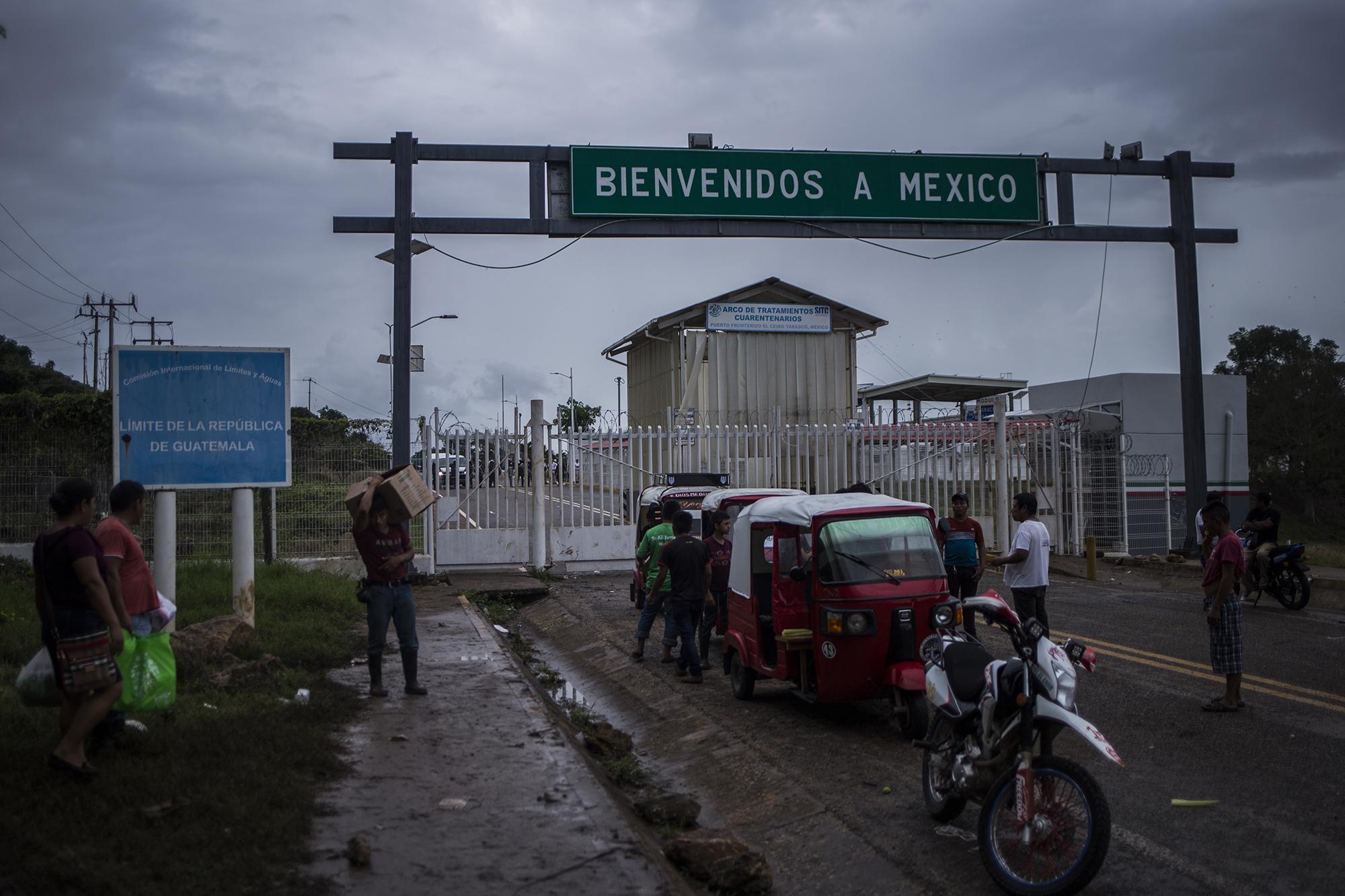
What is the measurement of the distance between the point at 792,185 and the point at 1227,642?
8.87 metres

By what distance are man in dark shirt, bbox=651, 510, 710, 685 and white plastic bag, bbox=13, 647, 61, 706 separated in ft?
18.4

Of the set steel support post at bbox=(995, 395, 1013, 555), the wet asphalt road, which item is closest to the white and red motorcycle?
the wet asphalt road

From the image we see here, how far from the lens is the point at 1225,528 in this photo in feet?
26.9

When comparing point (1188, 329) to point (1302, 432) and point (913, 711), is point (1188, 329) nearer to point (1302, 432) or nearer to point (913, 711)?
point (913, 711)

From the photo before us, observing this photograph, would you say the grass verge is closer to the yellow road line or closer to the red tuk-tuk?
the red tuk-tuk

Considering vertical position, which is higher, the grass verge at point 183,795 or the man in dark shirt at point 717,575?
the man in dark shirt at point 717,575

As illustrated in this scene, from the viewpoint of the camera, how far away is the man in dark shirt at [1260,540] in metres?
14.5

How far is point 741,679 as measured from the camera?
30.7 ft

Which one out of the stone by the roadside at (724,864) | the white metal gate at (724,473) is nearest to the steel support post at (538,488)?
the white metal gate at (724,473)

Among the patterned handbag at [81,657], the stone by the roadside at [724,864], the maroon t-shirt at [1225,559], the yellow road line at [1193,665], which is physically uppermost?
the maroon t-shirt at [1225,559]

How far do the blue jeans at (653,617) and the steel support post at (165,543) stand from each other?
4417mm

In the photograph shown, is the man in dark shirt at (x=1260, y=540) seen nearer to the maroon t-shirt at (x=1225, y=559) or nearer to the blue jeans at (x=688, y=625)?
the maroon t-shirt at (x=1225, y=559)

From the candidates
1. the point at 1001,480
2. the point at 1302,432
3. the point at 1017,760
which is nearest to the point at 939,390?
the point at 1001,480

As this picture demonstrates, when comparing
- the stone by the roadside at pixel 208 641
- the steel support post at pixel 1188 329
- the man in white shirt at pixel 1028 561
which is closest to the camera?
the stone by the roadside at pixel 208 641
